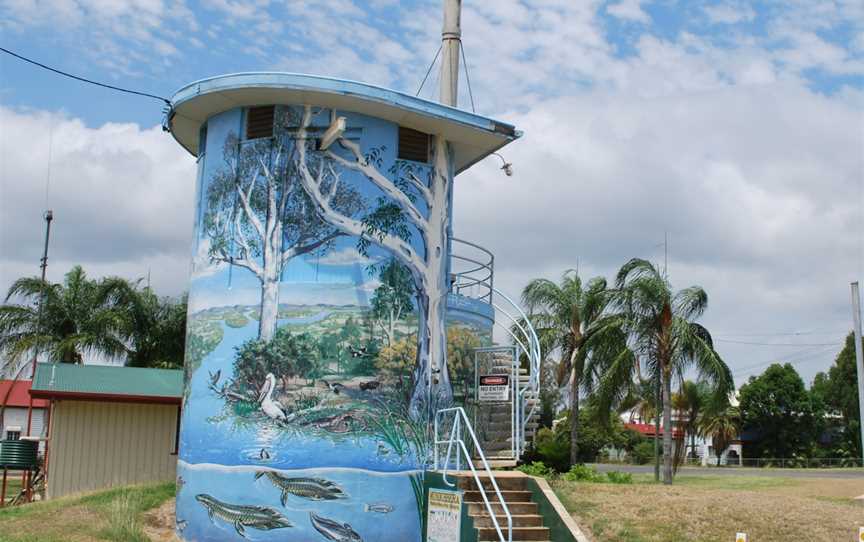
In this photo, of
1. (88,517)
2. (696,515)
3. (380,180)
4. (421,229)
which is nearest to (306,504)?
(88,517)

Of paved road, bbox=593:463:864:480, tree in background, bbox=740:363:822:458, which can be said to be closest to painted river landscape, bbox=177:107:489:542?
paved road, bbox=593:463:864:480

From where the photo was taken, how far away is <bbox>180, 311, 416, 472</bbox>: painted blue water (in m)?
15.4

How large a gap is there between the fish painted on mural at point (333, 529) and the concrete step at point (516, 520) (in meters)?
2.13

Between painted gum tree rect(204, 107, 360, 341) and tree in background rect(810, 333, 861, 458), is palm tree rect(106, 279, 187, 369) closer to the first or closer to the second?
painted gum tree rect(204, 107, 360, 341)

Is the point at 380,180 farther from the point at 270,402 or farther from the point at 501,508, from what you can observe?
the point at 501,508

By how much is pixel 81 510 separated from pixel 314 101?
8173 millimetres

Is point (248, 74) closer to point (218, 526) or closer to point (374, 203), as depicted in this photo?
point (374, 203)

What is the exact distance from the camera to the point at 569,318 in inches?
1283

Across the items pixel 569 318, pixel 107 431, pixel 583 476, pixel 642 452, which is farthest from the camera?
pixel 642 452

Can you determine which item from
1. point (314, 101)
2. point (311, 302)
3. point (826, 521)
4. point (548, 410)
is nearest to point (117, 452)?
point (311, 302)

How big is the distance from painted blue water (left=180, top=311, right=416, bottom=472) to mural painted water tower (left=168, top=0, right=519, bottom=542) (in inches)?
1.0

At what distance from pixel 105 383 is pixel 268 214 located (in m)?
9.39

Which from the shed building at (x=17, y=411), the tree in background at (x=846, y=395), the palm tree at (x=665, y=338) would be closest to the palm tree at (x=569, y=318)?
the palm tree at (x=665, y=338)

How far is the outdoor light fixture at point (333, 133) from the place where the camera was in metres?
15.3
